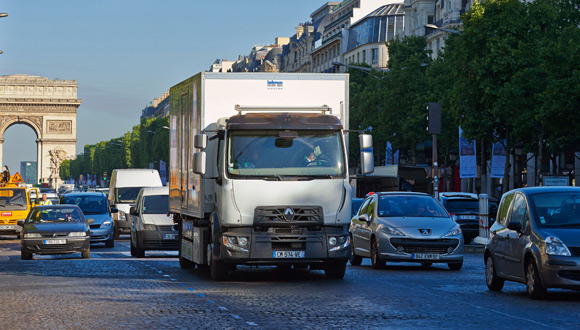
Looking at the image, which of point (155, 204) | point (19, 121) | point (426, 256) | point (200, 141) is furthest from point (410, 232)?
point (19, 121)

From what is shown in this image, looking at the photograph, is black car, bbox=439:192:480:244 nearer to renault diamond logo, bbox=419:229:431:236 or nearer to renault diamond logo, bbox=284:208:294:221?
renault diamond logo, bbox=419:229:431:236

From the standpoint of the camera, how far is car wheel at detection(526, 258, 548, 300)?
14.7m

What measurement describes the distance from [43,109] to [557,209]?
15242 cm

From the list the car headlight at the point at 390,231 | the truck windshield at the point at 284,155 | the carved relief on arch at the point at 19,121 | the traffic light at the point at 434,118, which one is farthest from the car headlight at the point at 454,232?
the carved relief on arch at the point at 19,121

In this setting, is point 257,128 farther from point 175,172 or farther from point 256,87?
point 175,172

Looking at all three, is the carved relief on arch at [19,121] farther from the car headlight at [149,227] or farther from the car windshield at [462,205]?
the car headlight at [149,227]

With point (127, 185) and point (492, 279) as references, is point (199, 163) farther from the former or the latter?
point (127, 185)

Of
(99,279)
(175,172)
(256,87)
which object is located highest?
Result: (256,87)

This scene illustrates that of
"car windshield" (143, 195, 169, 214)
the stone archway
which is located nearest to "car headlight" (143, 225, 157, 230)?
"car windshield" (143, 195, 169, 214)

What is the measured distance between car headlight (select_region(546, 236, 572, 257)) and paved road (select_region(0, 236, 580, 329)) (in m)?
0.60

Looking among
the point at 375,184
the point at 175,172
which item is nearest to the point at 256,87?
the point at 175,172

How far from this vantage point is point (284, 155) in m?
17.8

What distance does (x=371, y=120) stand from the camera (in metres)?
67.8

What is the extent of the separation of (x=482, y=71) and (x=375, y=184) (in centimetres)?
1436
